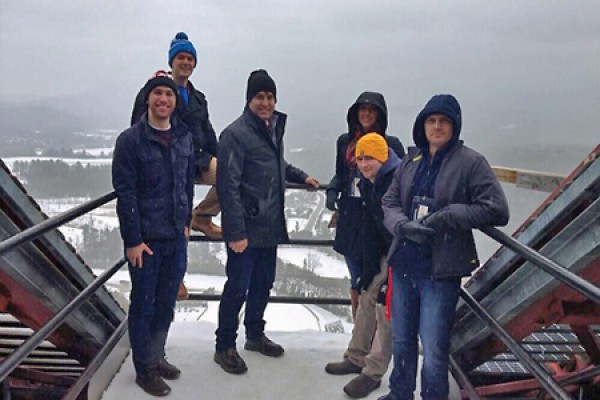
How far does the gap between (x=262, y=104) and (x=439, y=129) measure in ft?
3.68

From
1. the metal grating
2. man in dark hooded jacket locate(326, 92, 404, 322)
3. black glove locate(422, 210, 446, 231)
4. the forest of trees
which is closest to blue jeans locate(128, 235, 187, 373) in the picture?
man in dark hooded jacket locate(326, 92, 404, 322)

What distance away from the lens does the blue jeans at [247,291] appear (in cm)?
320

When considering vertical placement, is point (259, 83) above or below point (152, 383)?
above

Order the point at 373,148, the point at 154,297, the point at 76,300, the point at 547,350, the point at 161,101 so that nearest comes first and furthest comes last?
the point at 76,300 < the point at 161,101 < the point at 373,148 < the point at 154,297 < the point at 547,350

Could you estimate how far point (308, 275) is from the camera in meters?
48.2

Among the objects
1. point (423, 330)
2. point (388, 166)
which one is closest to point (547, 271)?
point (423, 330)

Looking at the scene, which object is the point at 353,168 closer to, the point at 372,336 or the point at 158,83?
the point at 372,336

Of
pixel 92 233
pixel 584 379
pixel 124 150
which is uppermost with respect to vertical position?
pixel 124 150

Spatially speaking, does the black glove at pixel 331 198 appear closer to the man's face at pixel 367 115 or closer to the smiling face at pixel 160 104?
the man's face at pixel 367 115

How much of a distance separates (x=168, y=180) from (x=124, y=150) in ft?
0.90

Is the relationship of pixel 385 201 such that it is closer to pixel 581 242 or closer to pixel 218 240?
pixel 581 242

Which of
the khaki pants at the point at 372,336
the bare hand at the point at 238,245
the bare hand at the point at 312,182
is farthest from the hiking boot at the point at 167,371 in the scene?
the bare hand at the point at 312,182

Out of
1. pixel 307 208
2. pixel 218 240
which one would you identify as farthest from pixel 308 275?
pixel 218 240

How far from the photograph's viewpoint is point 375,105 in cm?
300
